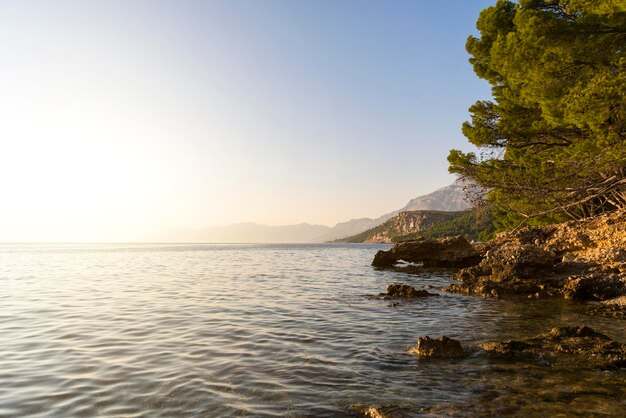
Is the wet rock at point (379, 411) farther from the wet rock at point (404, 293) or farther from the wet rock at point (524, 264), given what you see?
the wet rock at point (524, 264)

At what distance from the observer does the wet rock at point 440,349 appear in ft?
27.0

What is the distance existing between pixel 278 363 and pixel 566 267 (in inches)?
695

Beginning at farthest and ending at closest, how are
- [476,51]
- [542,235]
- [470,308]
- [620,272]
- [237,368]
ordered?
[542,235]
[476,51]
[620,272]
[470,308]
[237,368]

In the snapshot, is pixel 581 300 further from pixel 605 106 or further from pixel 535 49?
pixel 535 49

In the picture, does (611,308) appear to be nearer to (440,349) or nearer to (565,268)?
(565,268)

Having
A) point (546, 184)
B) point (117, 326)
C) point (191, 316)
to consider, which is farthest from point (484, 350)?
point (546, 184)

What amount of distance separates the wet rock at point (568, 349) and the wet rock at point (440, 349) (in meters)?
0.64

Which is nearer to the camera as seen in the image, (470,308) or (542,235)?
(470,308)

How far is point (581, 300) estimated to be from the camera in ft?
49.4

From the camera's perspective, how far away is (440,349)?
8289mm

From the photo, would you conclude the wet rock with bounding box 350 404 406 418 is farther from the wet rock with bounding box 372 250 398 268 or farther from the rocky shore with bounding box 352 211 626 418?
the wet rock with bounding box 372 250 398 268

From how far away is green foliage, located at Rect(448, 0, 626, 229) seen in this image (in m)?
15.4

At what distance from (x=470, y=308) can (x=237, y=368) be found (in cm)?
963

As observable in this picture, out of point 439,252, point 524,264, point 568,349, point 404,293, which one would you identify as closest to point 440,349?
point 568,349
